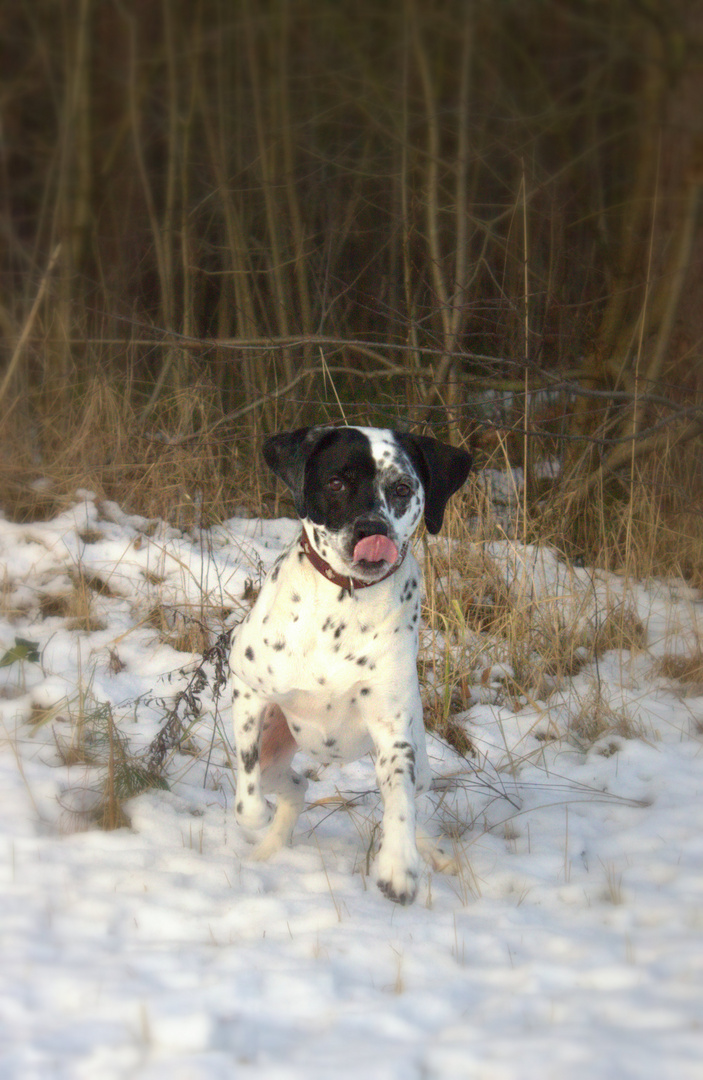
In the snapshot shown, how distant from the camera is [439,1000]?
2229 mm

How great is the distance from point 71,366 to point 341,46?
119 inches

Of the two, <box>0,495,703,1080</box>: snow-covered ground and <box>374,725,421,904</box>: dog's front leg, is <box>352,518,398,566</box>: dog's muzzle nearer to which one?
<box>374,725,421,904</box>: dog's front leg

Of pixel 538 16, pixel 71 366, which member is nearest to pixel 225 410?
pixel 71 366

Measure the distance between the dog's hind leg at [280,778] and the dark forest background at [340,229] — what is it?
7.95 ft

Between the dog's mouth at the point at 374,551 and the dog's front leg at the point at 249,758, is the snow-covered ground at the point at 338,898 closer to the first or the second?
the dog's front leg at the point at 249,758

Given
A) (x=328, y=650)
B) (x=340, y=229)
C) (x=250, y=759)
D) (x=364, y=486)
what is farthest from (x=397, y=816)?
(x=340, y=229)

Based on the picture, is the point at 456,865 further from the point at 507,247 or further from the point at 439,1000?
the point at 507,247

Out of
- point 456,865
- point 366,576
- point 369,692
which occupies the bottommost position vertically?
point 456,865

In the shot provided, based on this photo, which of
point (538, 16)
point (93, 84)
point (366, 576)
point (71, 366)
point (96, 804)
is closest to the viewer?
point (366, 576)

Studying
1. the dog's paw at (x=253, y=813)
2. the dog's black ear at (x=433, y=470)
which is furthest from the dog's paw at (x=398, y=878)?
the dog's black ear at (x=433, y=470)

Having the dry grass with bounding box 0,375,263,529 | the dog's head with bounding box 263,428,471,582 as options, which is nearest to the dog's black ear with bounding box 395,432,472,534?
the dog's head with bounding box 263,428,471,582

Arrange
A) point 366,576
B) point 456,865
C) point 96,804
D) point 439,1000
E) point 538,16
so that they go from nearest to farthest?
point 439,1000
point 366,576
point 456,865
point 96,804
point 538,16

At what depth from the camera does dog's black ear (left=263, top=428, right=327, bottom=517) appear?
10.0ft

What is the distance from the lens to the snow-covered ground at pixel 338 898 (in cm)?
200
